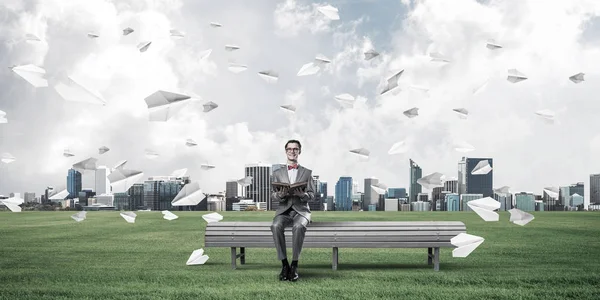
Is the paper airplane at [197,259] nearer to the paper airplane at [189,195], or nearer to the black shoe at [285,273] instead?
the paper airplane at [189,195]

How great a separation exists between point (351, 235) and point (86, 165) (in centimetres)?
540

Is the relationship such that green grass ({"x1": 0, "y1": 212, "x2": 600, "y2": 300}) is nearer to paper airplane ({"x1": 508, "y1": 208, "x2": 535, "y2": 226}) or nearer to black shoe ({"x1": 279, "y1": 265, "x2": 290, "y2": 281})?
black shoe ({"x1": 279, "y1": 265, "x2": 290, "y2": 281})

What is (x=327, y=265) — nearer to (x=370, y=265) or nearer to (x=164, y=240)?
(x=370, y=265)

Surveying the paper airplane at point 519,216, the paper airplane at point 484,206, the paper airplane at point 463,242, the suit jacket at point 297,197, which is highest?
the suit jacket at point 297,197

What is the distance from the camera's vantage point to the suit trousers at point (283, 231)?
310 inches

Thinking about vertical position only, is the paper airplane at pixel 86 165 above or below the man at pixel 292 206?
above

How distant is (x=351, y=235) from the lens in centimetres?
856

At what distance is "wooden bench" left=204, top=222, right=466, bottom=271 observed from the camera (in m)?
8.55

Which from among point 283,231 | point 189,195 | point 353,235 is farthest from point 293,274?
point 189,195

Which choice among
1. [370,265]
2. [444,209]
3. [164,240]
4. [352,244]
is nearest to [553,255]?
[370,265]

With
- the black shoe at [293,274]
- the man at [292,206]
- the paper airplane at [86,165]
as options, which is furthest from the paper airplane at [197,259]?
the paper airplane at [86,165]

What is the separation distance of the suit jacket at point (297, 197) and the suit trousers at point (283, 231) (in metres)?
0.07

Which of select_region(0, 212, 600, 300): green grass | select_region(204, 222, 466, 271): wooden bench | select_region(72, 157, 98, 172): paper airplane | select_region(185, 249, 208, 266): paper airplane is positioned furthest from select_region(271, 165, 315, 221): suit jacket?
select_region(72, 157, 98, 172): paper airplane

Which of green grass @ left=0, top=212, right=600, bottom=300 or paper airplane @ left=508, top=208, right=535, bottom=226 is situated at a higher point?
paper airplane @ left=508, top=208, right=535, bottom=226
